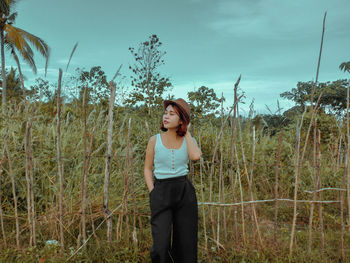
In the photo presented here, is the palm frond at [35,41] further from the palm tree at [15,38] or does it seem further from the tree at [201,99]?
the tree at [201,99]

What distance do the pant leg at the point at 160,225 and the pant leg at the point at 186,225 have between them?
0.08 metres

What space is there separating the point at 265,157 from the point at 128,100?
2.51 metres

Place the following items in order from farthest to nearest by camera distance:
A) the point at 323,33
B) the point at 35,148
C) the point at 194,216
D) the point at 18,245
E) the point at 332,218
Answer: the point at 35,148, the point at 332,218, the point at 18,245, the point at 194,216, the point at 323,33

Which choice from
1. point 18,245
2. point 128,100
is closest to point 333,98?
point 128,100

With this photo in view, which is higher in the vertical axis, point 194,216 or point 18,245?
point 194,216

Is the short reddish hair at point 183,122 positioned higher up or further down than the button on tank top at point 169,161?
higher up

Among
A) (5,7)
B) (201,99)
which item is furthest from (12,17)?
(201,99)

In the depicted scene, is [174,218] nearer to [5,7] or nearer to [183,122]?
[183,122]

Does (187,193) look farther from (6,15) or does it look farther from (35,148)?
(6,15)

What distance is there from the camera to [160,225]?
2098mm

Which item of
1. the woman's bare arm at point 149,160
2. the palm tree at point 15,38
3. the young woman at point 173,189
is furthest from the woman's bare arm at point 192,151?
the palm tree at point 15,38

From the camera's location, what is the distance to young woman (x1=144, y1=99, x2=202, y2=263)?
209 cm

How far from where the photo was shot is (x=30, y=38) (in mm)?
17641

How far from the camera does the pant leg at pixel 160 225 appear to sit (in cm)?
207
